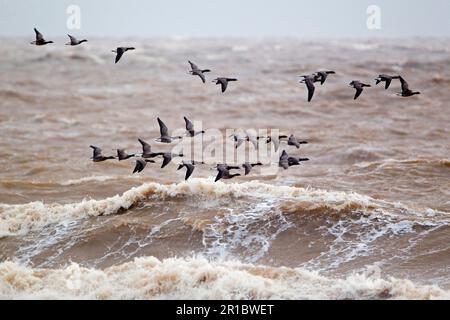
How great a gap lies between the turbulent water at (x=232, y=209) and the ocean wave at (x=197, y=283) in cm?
3

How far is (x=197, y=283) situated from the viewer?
494 inches

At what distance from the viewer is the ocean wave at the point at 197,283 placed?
12.2 metres

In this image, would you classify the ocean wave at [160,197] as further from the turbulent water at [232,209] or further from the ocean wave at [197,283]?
the ocean wave at [197,283]

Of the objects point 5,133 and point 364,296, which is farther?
point 5,133

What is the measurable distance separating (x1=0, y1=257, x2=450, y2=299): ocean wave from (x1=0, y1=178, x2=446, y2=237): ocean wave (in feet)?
10.1

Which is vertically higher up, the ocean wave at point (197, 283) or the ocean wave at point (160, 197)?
the ocean wave at point (160, 197)

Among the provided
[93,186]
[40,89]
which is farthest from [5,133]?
[40,89]

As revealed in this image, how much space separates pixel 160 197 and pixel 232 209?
2.02 meters

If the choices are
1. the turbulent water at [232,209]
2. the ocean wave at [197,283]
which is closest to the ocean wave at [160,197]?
the turbulent water at [232,209]

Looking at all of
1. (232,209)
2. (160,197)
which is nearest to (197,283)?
(232,209)

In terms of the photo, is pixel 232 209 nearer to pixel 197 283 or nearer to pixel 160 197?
pixel 160 197
